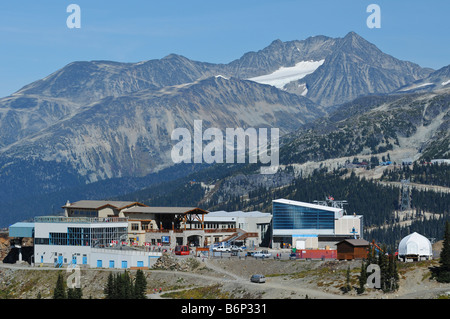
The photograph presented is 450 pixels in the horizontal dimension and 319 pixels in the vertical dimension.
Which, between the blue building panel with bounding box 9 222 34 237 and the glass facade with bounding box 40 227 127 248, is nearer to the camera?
the glass facade with bounding box 40 227 127 248

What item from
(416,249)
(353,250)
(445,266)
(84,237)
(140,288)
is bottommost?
(140,288)

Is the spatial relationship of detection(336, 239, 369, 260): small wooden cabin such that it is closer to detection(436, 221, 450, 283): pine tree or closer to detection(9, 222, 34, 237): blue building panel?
detection(436, 221, 450, 283): pine tree

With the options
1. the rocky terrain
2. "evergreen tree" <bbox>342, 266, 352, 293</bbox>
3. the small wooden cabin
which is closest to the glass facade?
the rocky terrain

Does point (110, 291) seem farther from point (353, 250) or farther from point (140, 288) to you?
point (353, 250)

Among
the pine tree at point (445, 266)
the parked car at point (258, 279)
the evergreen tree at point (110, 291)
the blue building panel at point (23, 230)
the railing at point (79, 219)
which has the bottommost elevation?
the evergreen tree at point (110, 291)

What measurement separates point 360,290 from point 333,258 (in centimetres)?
3632

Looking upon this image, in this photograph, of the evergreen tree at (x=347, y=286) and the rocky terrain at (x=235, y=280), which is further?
the evergreen tree at (x=347, y=286)

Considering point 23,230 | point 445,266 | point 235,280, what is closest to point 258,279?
point 235,280

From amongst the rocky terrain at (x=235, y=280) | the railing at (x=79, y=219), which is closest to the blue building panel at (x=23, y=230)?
the railing at (x=79, y=219)

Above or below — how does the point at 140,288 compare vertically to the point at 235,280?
below

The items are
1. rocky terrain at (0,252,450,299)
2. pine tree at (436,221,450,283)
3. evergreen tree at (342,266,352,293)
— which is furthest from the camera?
evergreen tree at (342,266,352,293)

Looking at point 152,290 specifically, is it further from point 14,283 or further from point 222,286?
point 14,283

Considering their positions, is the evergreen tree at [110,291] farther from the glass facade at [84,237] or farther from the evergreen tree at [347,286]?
the evergreen tree at [347,286]

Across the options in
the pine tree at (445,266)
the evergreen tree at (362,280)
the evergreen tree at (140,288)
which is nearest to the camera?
the evergreen tree at (362,280)
